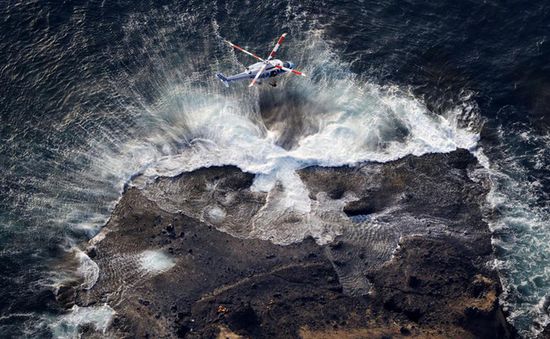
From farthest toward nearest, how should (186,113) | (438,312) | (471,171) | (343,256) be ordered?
1. (186,113)
2. (471,171)
3. (343,256)
4. (438,312)

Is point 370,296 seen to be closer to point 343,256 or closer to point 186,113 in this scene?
point 343,256

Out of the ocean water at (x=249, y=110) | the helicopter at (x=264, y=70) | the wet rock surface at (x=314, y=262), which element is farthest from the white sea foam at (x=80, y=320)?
the helicopter at (x=264, y=70)

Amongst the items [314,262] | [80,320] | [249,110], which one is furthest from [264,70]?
[80,320]

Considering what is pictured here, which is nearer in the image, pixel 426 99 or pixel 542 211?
pixel 542 211

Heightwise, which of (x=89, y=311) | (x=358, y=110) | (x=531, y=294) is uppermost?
(x=358, y=110)

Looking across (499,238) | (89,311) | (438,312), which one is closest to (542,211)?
(499,238)

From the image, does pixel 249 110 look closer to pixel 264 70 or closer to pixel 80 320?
pixel 264 70

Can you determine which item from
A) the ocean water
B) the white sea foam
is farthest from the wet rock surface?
the ocean water
